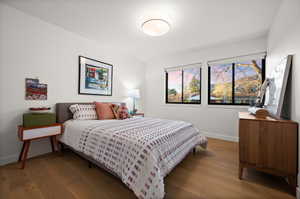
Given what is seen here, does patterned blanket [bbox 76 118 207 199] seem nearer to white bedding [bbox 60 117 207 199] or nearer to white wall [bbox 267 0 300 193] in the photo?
white bedding [bbox 60 117 207 199]

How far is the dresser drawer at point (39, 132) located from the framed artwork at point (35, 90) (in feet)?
2.12

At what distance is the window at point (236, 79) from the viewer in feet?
9.41

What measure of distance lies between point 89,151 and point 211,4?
2.72 meters

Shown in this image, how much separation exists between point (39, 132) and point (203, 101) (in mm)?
3605

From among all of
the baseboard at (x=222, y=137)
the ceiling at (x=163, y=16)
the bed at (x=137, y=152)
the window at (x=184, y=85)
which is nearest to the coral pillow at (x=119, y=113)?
the bed at (x=137, y=152)

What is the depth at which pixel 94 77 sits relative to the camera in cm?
301

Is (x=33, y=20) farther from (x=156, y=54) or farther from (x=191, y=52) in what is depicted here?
(x=191, y=52)

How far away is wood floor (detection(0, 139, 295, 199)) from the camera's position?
1284mm

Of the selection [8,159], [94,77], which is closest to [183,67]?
[94,77]

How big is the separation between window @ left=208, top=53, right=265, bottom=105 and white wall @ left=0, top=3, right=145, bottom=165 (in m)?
3.23

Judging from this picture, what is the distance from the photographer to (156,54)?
3.98 metres

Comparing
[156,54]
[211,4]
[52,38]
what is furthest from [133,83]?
[211,4]

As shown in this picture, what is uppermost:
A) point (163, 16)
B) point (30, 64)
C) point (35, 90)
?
point (163, 16)

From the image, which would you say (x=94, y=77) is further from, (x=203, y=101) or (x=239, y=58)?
(x=239, y=58)
